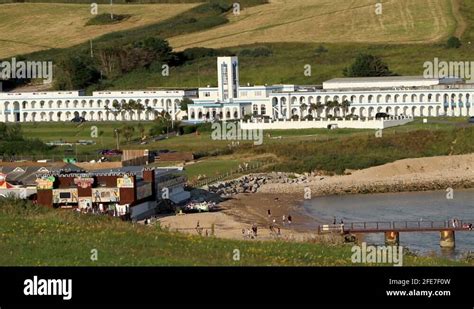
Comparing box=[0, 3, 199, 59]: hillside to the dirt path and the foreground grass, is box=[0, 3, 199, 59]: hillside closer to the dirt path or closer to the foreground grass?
the dirt path

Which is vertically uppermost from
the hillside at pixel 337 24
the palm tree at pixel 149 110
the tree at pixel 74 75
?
the hillside at pixel 337 24

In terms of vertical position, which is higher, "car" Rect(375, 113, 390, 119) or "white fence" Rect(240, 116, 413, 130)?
"car" Rect(375, 113, 390, 119)

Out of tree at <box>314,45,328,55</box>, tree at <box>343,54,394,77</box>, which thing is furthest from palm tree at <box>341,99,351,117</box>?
tree at <box>314,45,328,55</box>

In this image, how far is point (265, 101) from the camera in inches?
3752

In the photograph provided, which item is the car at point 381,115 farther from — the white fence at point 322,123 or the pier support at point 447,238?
the pier support at point 447,238

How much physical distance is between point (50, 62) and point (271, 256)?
85071mm

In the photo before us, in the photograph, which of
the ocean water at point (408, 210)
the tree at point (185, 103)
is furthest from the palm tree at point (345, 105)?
the ocean water at point (408, 210)

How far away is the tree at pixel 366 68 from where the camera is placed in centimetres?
10212

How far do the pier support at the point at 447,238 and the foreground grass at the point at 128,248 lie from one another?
9.71 m

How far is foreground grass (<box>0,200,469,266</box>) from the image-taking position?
28.8 m

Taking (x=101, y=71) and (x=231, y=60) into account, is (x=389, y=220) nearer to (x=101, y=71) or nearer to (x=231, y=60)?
(x=231, y=60)

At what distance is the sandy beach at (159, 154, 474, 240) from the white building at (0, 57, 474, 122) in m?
20.2

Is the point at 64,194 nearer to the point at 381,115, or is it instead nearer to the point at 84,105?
the point at 381,115

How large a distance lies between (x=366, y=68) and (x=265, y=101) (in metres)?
10.6
